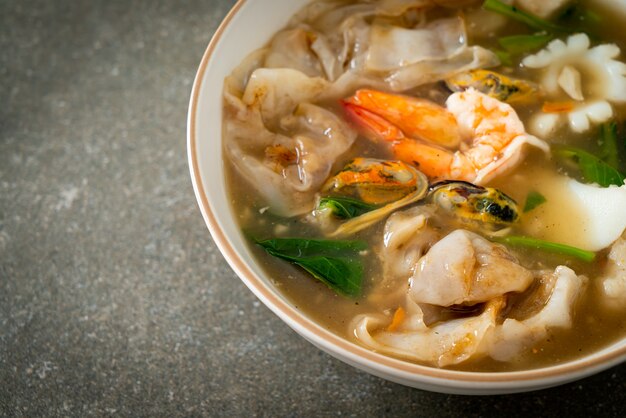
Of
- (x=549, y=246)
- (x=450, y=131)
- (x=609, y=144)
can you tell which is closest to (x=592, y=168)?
(x=609, y=144)

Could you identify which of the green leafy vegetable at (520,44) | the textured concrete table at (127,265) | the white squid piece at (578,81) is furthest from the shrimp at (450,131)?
the textured concrete table at (127,265)

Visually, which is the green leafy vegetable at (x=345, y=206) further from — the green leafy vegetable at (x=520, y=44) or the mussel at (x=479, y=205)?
the green leafy vegetable at (x=520, y=44)

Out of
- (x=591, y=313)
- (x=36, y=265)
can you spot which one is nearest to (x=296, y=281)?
(x=591, y=313)

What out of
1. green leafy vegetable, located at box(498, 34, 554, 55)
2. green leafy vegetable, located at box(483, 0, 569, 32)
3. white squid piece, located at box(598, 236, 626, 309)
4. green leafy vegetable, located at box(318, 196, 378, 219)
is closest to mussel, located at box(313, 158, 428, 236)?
green leafy vegetable, located at box(318, 196, 378, 219)

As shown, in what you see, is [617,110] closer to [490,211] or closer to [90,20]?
[490,211]

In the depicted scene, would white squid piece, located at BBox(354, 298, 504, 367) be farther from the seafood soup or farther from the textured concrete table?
the textured concrete table

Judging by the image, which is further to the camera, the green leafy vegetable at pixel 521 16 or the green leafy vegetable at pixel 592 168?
the green leafy vegetable at pixel 521 16
